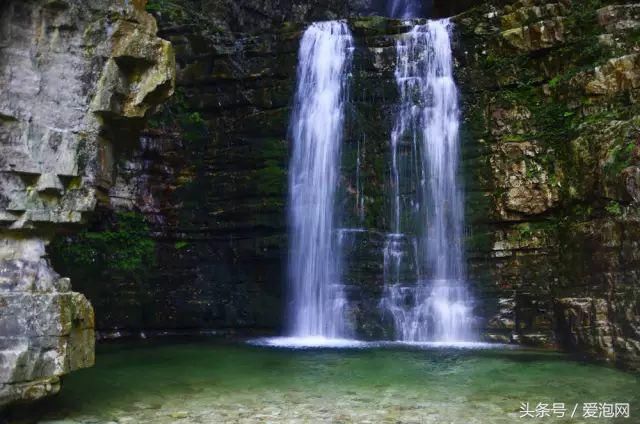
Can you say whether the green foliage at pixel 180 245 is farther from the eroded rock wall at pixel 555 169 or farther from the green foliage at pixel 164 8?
the eroded rock wall at pixel 555 169

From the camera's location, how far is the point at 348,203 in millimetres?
13297

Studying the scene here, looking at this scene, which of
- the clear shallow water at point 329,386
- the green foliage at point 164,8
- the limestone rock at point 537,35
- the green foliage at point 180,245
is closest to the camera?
the clear shallow water at point 329,386

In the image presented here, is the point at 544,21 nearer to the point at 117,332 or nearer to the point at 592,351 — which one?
the point at 592,351

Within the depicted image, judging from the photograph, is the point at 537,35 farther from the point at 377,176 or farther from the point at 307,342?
the point at 307,342

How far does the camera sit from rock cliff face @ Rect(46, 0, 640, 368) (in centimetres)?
1099

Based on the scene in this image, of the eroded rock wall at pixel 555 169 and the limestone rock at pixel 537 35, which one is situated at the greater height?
the limestone rock at pixel 537 35

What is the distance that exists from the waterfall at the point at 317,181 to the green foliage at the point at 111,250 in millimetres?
3462

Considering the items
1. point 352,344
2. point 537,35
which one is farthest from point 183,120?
point 537,35

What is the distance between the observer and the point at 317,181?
1366 cm

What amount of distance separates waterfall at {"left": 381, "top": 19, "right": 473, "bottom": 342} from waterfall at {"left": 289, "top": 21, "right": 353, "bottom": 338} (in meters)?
1.30

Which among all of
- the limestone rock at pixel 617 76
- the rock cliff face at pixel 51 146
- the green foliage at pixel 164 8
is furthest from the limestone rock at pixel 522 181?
the green foliage at pixel 164 8

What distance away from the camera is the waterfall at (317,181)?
12844 millimetres

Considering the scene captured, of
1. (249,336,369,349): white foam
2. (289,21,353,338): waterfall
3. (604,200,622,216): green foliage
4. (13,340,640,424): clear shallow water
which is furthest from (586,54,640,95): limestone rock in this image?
(249,336,369,349): white foam

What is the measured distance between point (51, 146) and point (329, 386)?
4.30 m
